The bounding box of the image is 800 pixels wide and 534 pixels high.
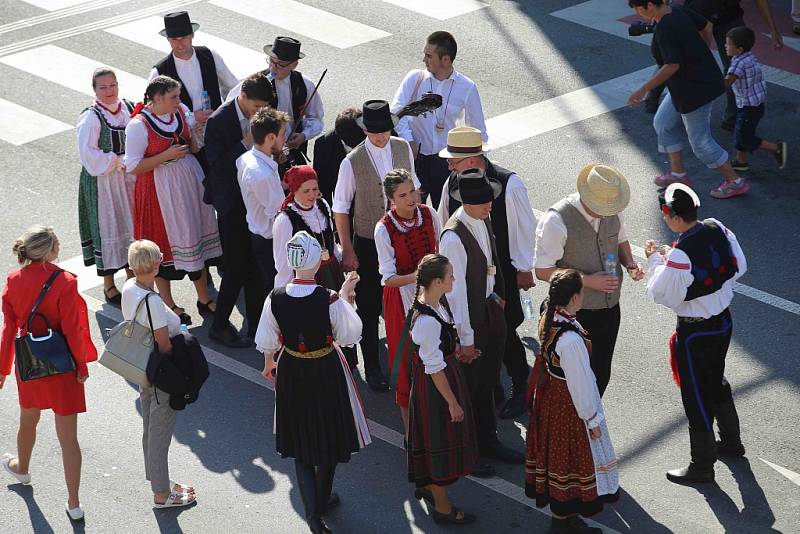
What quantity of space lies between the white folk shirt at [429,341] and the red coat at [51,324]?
1.92 m

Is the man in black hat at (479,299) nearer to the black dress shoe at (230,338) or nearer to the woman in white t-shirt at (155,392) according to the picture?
the woman in white t-shirt at (155,392)

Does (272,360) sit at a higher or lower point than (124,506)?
higher

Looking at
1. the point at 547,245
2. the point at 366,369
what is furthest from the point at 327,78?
the point at 547,245

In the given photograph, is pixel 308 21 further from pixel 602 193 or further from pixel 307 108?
pixel 602 193

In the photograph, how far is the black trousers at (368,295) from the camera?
8.38 m

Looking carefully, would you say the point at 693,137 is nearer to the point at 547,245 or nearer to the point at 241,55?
the point at 547,245

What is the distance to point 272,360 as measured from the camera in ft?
22.3

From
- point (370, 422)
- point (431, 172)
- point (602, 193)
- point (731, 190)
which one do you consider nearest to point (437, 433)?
point (370, 422)

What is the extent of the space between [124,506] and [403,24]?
9.07 m

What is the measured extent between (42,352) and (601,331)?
330 cm

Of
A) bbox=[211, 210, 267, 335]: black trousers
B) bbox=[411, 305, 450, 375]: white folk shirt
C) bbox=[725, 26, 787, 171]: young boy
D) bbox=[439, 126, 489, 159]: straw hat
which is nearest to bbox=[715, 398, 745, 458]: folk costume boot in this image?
bbox=[411, 305, 450, 375]: white folk shirt

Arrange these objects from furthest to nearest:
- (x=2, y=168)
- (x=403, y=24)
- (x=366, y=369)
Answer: (x=403, y=24), (x=2, y=168), (x=366, y=369)

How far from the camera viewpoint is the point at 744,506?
22.8ft

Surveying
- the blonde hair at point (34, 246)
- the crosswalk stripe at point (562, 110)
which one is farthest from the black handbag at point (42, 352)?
the crosswalk stripe at point (562, 110)
